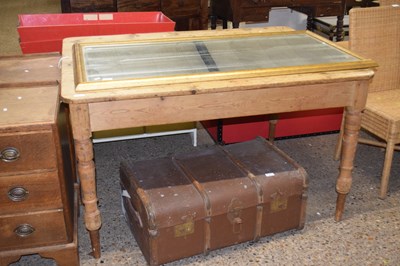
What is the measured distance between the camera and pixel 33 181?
183cm

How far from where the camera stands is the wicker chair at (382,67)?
248cm

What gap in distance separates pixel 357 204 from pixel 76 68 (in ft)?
5.36

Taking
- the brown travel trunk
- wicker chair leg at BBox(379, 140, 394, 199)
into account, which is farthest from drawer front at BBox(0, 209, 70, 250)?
wicker chair leg at BBox(379, 140, 394, 199)

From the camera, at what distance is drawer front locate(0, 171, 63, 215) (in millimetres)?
1812

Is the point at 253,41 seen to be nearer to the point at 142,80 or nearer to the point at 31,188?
the point at 142,80

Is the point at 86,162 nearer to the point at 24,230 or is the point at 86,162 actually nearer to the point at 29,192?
the point at 29,192

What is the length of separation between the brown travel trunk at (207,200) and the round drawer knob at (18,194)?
457 millimetres

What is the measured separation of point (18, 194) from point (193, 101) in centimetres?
78

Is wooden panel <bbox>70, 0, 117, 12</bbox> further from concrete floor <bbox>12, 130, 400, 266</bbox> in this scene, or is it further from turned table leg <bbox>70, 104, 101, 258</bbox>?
turned table leg <bbox>70, 104, 101, 258</bbox>

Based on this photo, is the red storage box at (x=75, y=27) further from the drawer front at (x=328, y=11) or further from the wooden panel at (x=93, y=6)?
the drawer front at (x=328, y=11)

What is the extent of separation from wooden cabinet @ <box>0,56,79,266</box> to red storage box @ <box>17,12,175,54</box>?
582 millimetres

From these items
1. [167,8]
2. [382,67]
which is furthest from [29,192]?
[167,8]

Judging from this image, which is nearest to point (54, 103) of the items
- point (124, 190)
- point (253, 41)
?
point (124, 190)

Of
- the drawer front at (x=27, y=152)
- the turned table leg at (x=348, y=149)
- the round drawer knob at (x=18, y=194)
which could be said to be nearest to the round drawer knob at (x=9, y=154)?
the drawer front at (x=27, y=152)
